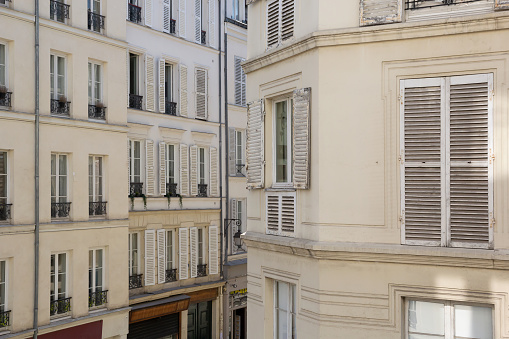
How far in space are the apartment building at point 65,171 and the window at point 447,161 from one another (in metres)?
13.0

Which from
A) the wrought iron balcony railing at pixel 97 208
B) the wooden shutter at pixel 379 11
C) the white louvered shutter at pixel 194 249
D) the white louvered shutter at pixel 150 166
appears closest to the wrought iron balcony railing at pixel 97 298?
the wrought iron balcony railing at pixel 97 208

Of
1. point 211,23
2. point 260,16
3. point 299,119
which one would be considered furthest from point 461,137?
point 211,23

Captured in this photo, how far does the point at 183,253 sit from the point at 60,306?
635cm

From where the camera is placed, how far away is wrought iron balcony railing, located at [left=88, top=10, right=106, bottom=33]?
21406 millimetres

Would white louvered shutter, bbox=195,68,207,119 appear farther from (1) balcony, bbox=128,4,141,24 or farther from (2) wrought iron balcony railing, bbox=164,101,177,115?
(1) balcony, bbox=128,4,141,24

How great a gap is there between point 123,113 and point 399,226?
15.0m

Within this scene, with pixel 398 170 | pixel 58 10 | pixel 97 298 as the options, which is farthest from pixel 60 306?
pixel 398 170

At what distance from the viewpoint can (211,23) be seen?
2744 cm

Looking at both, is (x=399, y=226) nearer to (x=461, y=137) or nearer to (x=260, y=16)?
(x=461, y=137)

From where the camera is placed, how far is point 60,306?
19859mm

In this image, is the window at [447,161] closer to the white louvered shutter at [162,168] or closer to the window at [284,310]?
the window at [284,310]

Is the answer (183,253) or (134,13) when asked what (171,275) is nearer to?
(183,253)

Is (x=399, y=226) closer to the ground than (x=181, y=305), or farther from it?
farther from it

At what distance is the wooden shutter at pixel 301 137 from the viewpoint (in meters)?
9.52
